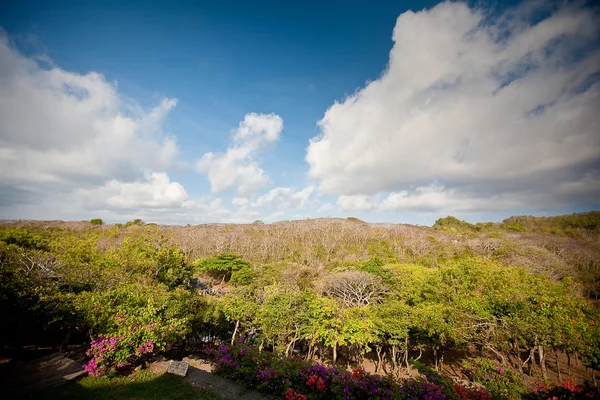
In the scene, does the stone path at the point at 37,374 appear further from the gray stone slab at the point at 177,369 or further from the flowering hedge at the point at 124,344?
the gray stone slab at the point at 177,369

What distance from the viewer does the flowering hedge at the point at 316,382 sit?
6.96 metres

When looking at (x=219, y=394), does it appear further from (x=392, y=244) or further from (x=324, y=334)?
(x=392, y=244)

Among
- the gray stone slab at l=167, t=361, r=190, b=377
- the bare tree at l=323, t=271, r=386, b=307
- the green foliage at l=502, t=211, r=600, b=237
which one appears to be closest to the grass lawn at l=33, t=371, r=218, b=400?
the gray stone slab at l=167, t=361, r=190, b=377

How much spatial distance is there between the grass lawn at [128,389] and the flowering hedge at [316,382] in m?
1.35

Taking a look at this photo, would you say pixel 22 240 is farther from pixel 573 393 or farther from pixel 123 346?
pixel 573 393

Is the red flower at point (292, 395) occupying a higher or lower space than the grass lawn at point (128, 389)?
higher

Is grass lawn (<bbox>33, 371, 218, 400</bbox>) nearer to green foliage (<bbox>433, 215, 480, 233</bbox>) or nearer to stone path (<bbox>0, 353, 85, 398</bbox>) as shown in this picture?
stone path (<bbox>0, 353, 85, 398</bbox>)

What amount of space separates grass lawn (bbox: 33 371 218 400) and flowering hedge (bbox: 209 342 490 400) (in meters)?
1.35

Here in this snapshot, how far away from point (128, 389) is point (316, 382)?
20.3 ft

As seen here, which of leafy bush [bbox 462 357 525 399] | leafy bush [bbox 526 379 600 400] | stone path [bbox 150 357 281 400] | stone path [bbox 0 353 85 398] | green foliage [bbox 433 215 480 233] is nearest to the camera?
leafy bush [bbox 526 379 600 400]

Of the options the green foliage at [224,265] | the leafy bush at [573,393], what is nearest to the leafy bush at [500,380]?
the leafy bush at [573,393]

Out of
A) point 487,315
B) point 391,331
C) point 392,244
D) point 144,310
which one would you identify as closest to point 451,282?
point 487,315

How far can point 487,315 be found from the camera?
35.0ft

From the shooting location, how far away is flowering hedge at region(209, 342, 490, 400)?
22.8ft
